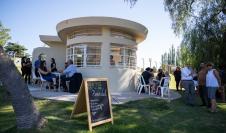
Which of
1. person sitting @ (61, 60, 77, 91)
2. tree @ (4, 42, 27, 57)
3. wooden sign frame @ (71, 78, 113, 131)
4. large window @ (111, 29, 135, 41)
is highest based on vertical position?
tree @ (4, 42, 27, 57)

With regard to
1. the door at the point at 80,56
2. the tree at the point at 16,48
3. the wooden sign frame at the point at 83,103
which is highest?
the tree at the point at 16,48

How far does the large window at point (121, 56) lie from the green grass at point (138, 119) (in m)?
4.29

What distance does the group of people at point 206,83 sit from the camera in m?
9.66

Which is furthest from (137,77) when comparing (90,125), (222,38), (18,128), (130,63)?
(18,128)

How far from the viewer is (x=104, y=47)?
13.8 meters

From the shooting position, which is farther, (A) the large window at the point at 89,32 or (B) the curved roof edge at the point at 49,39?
(B) the curved roof edge at the point at 49,39

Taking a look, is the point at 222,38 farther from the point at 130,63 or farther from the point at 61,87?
the point at 61,87

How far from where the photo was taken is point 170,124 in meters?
7.59

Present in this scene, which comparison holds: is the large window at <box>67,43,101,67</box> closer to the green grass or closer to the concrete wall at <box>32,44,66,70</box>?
the green grass

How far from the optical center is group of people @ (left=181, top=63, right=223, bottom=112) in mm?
9664

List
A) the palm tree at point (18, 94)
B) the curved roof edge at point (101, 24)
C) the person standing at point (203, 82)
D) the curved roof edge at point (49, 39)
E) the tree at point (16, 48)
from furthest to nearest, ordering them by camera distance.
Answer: the tree at point (16, 48)
the curved roof edge at point (49, 39)
the curved roof edge at point (101, 24)
the person standing at point (203, 82)
the palm tree at point (18, 94)

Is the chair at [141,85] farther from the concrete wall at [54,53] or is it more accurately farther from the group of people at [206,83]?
the concrete wall at [54,53]

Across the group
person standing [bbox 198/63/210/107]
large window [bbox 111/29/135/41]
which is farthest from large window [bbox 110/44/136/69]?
person standing [bbox 198/63/210/107]

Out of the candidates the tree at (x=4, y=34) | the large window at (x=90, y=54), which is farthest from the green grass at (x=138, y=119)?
the tree at (x=4, y=34)
